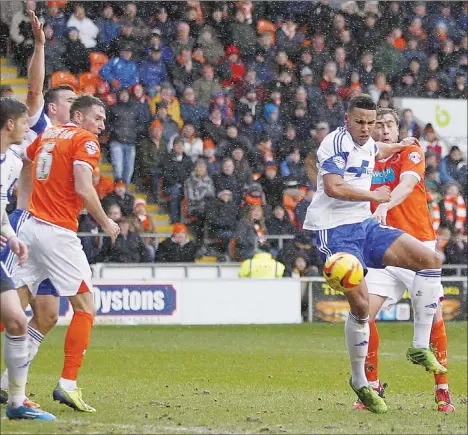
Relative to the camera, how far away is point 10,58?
20.8m

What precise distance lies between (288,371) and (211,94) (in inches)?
360

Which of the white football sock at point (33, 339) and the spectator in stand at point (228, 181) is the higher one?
the spectator in stand at point (228, 181)

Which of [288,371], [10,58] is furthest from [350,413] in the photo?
[10,58]

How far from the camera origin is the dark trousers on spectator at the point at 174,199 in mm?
19203

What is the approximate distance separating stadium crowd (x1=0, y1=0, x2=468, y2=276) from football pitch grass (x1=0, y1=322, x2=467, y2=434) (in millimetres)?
2185

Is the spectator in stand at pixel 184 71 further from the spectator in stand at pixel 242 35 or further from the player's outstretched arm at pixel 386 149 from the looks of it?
the player's outstretched arm at pixel 386 149

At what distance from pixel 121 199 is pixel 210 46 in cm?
446

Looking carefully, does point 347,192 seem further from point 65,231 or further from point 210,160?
point 210,160

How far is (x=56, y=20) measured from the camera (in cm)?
1950

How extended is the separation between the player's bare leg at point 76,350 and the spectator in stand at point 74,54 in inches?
474

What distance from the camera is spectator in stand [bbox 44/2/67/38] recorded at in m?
19.4

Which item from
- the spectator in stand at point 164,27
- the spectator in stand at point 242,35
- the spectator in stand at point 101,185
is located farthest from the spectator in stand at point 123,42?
the spectator in stand at point 101,185

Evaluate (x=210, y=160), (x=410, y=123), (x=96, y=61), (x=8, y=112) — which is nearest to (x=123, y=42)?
(x=96, y=61)

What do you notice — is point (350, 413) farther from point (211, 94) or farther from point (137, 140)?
point (211, 94)
